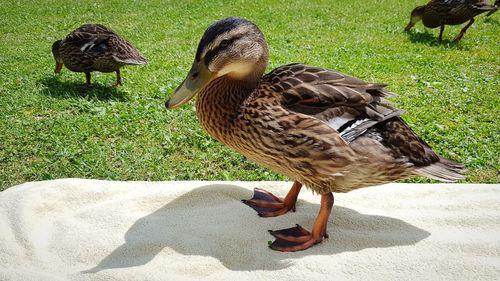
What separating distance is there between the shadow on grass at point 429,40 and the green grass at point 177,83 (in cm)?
5

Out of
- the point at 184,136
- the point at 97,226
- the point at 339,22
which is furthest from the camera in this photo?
the point at 339,22

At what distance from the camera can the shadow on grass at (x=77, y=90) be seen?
6.33 meters

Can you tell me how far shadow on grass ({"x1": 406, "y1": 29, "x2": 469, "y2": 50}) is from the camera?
9.41m

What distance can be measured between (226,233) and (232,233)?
45mm

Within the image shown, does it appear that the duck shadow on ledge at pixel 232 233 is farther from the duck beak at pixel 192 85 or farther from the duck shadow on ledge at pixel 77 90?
the duck shadow on ledge at pixel 77 90

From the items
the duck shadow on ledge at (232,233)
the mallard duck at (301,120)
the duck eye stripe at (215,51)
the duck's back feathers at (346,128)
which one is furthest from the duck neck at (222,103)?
the duck shadow on ledge at (232,233)

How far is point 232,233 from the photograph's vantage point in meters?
3.31

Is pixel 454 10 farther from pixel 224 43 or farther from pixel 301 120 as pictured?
pixel 224 43

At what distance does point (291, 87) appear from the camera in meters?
3.03

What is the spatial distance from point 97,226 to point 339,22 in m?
9.42

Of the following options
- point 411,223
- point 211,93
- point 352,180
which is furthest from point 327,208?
point 211,93

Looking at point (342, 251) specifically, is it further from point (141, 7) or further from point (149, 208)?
point (141, 7)

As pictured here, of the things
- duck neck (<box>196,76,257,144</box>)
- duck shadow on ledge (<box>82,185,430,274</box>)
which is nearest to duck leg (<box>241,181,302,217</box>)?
duck shadow on ledge (<box>82,185,430,274</box>)

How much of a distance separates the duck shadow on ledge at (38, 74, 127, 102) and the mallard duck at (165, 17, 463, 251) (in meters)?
3.65
